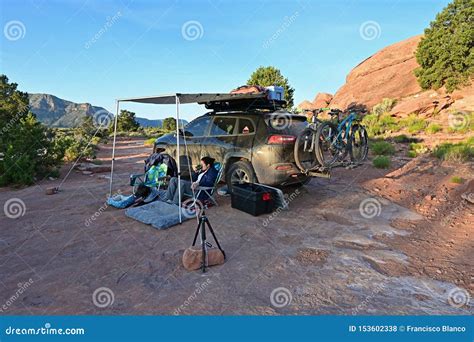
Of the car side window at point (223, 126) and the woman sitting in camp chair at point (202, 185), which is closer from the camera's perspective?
the woman sitting in camp chair at point (202, 185)

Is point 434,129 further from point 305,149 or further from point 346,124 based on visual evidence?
point 305,149

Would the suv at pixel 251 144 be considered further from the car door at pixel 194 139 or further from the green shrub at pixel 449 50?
the green shrub at pixel 449 50

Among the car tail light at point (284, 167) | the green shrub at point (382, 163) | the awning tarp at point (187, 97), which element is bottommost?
the green shrub at point (382, 163)

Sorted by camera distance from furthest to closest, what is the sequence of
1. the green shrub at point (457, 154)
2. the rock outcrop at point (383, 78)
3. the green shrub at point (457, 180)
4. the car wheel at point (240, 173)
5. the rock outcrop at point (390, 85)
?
the rock outcrop at point (383, 78) < the rock outcrop at point (390, 85) < the green shrub at point (457, 154) < the green shrub at point (457, 180) < the car wheel at point (240, 173)

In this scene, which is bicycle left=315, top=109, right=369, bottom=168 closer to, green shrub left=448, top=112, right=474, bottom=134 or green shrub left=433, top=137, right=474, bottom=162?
green shrub left=433, top=137, right=474, bottom=162

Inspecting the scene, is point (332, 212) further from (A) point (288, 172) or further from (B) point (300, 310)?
(B) point (300, 310)

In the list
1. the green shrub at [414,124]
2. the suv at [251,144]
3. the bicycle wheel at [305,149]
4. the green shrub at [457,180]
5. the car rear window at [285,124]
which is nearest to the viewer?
the bicycle wheel at [305,149]

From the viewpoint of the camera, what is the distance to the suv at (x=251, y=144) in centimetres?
540

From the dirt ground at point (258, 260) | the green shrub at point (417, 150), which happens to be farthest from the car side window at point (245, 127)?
the green shrub at point (417, 150)

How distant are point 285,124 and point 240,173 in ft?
4.52

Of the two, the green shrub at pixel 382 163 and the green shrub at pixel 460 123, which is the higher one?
the green shrub at pixel 460 123

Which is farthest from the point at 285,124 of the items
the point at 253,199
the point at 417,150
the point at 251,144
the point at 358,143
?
the point at 417,150

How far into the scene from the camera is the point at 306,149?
5.39 m

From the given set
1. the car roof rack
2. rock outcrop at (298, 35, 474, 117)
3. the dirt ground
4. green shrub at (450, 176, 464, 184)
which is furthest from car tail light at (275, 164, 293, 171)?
rock outcrop at (298, 35, 474, 117)
